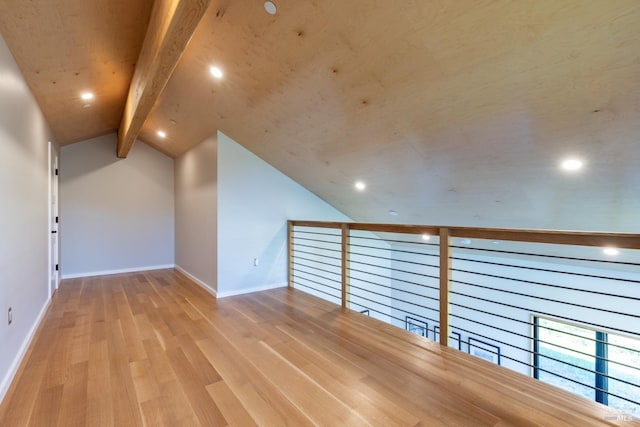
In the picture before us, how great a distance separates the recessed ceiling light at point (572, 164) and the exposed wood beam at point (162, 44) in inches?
99.6

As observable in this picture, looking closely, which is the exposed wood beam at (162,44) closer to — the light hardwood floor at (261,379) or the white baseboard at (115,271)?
the light hardwood floor at (261,379)

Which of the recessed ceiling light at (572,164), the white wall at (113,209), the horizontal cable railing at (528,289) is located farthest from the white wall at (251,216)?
the recessed ceiling light at (572,164)

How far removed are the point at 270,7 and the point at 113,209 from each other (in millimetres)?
4829

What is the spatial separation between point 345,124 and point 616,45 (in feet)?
5.77

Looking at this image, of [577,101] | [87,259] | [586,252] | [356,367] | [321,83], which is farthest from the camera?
[87,259]

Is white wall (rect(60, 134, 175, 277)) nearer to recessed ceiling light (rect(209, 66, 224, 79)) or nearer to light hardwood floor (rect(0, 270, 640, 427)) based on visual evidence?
light hardwood floor (rect(0, 270, 640, 427))

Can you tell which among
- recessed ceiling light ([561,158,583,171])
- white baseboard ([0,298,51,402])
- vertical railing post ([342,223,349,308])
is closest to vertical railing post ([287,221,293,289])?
vertical railing post ([342,223,349,308])

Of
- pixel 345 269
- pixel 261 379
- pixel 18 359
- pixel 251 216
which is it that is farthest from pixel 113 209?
pixel 261 379

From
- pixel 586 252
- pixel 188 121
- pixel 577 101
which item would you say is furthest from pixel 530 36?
pixel 188 121

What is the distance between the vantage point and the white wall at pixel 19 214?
187 centimetres

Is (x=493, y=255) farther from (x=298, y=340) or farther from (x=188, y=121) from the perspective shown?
(x=188, y=121)

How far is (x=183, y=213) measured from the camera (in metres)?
5.16

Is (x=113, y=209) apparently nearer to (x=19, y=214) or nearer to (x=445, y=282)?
(x=19, y=214)

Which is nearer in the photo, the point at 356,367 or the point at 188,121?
the point at 356,367
